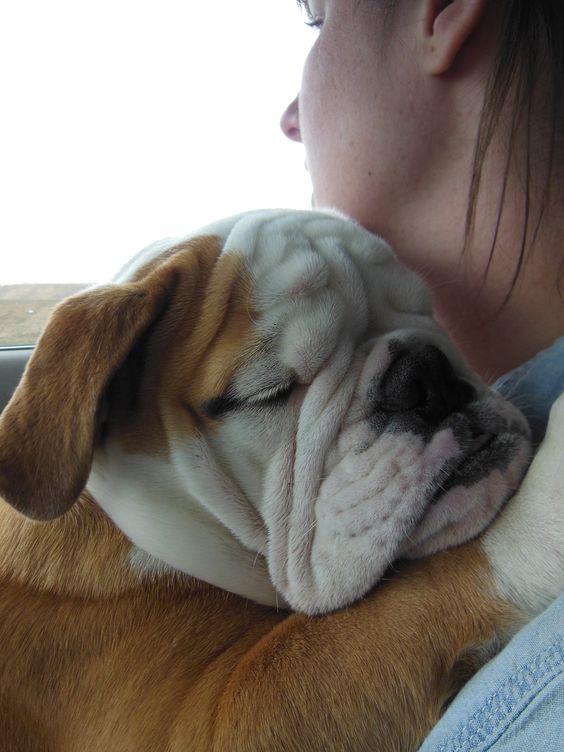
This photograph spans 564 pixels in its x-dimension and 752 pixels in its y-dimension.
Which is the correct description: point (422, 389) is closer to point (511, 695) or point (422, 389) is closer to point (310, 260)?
point (310, 260)

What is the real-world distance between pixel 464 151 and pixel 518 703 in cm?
90

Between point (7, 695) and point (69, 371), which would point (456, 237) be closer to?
point (69, 371)

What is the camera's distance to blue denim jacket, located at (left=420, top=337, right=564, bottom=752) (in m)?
0.47

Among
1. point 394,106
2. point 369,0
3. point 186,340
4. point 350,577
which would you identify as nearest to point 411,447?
point 350,577

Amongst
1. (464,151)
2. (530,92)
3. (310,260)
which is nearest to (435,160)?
(464,151)

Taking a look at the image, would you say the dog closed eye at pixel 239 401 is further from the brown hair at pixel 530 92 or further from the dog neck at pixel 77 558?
the brown hair at pixel 530 92

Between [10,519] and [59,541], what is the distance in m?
0.09

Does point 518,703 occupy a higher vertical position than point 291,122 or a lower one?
lower

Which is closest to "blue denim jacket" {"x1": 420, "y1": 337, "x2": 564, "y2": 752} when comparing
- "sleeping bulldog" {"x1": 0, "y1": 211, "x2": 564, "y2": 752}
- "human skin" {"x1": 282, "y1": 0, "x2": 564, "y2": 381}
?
"sleeping bulldog" {"x1": 0, "y1": 211, "x2": 564, "y2": 752}

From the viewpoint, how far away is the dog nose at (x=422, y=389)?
2.63ft

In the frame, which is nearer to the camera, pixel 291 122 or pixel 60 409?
pixel 60 409

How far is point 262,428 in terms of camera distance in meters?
0.80

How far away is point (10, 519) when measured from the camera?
3.05 ft

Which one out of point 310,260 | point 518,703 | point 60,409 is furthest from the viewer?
point 310,260
